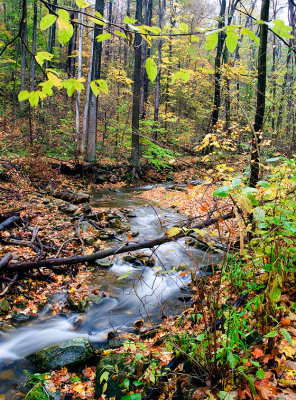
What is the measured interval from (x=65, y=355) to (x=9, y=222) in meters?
3.98

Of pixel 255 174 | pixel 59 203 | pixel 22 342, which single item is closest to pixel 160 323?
pixel 22 342

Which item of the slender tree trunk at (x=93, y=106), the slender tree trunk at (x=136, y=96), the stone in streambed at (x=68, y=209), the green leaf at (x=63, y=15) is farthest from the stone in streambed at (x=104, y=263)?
the slender tree trunk at (x=93, y=106)

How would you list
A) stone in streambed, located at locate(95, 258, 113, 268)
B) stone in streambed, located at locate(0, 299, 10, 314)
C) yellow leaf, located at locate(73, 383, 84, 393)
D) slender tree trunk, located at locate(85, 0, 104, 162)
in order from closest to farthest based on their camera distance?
yellow leaf, located at locate(73, 383, 84, 393)
stone in streambed, located at locate(0, 299, 10, 314)
stone in streambed, located at locate(95, 258, 113, 268)
slender tree trunk, located at locate(85, 0, 104, 162)

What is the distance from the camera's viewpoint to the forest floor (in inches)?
76.2

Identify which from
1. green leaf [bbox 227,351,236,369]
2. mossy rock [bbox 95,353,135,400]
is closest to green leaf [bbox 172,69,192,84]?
green leaf [bbox 227,351,236,369]

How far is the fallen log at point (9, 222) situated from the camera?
5.83m

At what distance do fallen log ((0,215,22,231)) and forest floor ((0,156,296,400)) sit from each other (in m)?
0.16

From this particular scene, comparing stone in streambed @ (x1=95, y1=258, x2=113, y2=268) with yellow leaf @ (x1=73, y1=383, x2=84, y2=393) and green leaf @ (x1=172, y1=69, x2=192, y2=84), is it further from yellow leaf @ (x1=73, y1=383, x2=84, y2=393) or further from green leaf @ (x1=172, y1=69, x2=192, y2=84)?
green leaf @ (x1=172, y1=69, x2=192, y2=84)

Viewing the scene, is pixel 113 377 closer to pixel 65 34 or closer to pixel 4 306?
pixel 4 306

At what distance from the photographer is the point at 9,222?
6090 millimetres

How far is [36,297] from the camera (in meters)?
4.42

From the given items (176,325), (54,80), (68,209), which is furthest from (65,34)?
(68,209)

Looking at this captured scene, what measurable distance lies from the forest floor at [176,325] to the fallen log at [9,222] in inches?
6.4

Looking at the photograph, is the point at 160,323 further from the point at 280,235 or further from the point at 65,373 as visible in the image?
the point at 280,235
